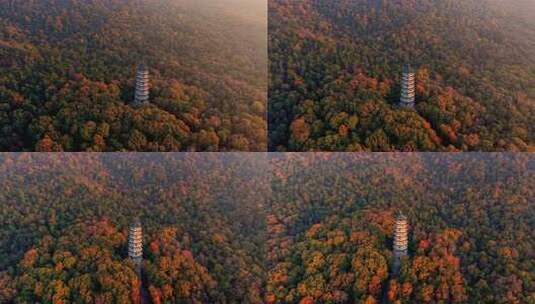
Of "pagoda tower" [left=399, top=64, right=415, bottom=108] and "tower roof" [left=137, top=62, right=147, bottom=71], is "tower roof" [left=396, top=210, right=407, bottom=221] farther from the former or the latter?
"tower roof" [left=137, top=62, right=147, bottom=71]

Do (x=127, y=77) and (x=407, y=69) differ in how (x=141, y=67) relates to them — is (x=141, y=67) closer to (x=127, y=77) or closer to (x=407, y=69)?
(x=127, y=77)

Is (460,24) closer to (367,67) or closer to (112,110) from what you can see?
(367,67)

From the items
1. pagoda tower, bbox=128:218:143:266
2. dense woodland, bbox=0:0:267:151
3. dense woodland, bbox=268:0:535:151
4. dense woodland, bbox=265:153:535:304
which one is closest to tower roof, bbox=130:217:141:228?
pagoda tower, bbox=128:218:143:266

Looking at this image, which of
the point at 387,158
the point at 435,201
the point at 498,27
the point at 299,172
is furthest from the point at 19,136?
the point at 498,27

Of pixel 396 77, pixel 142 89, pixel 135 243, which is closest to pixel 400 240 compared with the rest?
pixel 396 77

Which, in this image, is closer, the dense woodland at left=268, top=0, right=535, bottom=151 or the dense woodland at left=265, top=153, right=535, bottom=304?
the dense woodland at left=265, top=153, right=535, bottom=304

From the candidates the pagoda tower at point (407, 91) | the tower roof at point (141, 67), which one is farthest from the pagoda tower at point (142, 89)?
the pagoda tower at point (407, 91)
